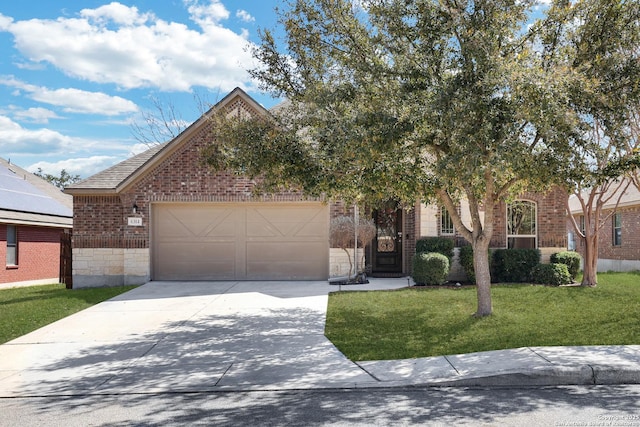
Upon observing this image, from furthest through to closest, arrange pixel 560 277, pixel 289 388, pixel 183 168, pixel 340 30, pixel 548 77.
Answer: pixel 183 168, pixel 560 277, pixel 340 30, pixel 548 77, pixel 289 388

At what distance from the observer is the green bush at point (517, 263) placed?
14.7m

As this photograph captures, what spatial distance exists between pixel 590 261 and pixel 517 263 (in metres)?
1.82

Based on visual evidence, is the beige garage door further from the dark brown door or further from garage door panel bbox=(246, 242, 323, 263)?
the dark brown door

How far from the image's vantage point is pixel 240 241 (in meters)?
15.9

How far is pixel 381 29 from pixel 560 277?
343 inches

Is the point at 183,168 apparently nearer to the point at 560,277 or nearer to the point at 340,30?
the point at 340,30

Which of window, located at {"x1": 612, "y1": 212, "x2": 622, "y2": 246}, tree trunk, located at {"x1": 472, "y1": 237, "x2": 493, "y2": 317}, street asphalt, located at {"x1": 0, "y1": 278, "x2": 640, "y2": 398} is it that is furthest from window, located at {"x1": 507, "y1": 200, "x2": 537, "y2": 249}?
window, located at {"x1": 612, "y1": 212, "x2": 622, "y2": 246}

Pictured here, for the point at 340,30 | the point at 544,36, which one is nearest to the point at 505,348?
the point at 544,36

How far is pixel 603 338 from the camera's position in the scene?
8.02 m

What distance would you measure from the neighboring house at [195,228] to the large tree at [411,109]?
214 inches

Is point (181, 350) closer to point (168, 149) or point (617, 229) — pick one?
point (168, 149)

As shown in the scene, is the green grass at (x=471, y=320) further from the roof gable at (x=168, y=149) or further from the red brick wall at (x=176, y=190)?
the roof gable at (x=168, y=149)

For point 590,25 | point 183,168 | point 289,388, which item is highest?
point 590,25

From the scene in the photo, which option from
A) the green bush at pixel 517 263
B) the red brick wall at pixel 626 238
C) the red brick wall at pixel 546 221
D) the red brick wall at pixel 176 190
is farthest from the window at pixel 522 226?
the red brick wall at pixel 176 190
